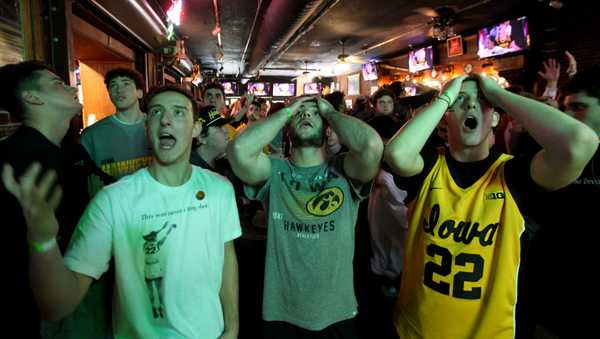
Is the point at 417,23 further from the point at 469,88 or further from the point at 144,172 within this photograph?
the point at 144,172

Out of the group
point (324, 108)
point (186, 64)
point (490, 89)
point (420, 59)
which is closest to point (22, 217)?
point (324, 108)

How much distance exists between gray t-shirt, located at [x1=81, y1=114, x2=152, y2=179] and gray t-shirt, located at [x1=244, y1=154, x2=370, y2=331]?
1572 millimetres

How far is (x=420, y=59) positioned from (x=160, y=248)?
1194 cm

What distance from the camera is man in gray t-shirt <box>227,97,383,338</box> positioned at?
1.91 m

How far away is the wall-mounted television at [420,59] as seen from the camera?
11.3 m

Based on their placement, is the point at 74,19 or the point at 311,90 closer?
the point at 74,19

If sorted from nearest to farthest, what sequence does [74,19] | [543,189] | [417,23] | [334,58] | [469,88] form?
1. [543,189]
2. [469,88]
3. [74,19]
4. [417,23]
5. [334,58]

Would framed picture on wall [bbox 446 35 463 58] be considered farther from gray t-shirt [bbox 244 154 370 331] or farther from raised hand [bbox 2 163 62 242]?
raised hand [bbox 2 163 62 242]

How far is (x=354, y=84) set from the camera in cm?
1747

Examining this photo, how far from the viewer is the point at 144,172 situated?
1.69 metres

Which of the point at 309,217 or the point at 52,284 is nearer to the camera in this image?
Answer: the point at 52,284

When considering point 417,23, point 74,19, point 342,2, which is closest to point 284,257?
point 74,19

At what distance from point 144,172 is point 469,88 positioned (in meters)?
1.82

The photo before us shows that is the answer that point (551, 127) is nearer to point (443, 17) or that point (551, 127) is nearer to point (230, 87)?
point (443, 17)
